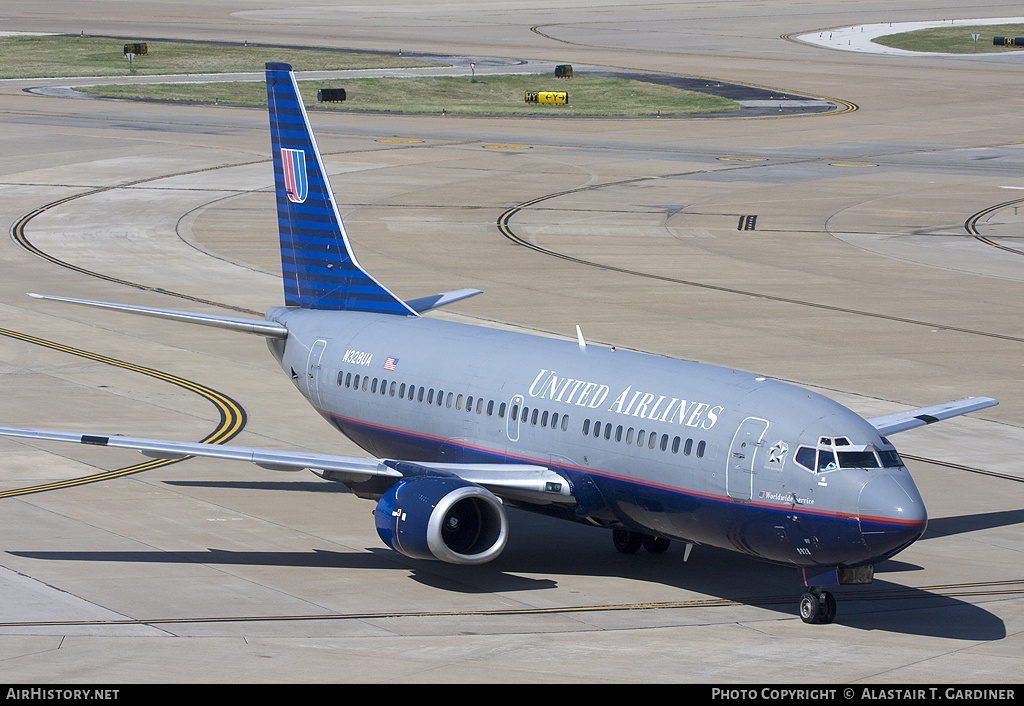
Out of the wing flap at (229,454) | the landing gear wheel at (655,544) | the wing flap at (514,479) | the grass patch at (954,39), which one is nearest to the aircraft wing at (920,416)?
the landing gear wheel at (655,544)

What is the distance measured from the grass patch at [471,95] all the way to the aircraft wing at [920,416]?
8508cm

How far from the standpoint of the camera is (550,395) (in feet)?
94.7

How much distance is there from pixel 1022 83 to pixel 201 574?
11882 cm

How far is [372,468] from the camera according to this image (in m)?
28.3

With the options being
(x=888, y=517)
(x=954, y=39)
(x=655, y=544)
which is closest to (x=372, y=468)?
(x=655, y=544)

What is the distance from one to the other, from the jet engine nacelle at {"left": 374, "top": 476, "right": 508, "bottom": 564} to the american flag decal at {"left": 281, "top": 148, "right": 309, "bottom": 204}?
11.0m

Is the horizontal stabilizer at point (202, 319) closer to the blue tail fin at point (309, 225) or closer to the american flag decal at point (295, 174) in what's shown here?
the blue tail fin at point (309, 225)

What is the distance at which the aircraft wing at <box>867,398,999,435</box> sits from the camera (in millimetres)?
29797

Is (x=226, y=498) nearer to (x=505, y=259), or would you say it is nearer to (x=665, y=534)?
(x=665, y=534)

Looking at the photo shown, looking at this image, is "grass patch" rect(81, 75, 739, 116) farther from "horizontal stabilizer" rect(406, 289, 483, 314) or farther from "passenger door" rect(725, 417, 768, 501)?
"passenger door" rect(725, 417, 768, 501)

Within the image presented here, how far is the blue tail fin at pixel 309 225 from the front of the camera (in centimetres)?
3559

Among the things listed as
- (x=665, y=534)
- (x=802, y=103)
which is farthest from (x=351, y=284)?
(x=802, y=103)

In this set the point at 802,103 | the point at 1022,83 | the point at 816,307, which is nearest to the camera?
the point at 816,307

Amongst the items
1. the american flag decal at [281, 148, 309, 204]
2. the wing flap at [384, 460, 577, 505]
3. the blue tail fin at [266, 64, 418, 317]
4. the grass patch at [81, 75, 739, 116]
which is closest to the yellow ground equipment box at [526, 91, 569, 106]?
the grass patch at [81, 75, 739, 116]
